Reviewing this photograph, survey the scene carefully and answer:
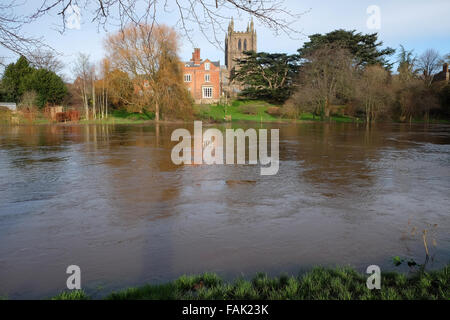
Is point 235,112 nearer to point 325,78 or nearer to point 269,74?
point 269,74

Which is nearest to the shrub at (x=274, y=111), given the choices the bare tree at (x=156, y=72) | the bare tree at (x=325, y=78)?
the bare tree at (x=325, y=78)

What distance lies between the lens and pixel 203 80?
229 feet

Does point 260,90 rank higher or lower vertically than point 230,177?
higher

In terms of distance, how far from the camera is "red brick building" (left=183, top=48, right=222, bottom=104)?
69500mm

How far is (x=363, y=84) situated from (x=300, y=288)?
153ft

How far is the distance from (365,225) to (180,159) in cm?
880

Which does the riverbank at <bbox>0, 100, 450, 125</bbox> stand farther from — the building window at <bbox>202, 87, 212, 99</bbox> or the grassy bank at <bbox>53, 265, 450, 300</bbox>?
the grassy bank at <bbox>53, 265, 450, 300</bbox>

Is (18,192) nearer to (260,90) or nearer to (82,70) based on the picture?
(82,70)

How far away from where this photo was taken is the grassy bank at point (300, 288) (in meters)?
3.60

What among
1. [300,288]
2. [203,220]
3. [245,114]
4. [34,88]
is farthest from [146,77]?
[300,288]

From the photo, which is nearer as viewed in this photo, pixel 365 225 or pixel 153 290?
pixel 153 290

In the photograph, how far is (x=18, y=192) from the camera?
27.9 feet

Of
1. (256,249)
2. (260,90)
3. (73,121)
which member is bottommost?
(256,249)

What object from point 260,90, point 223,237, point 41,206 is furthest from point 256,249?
point 260,90
